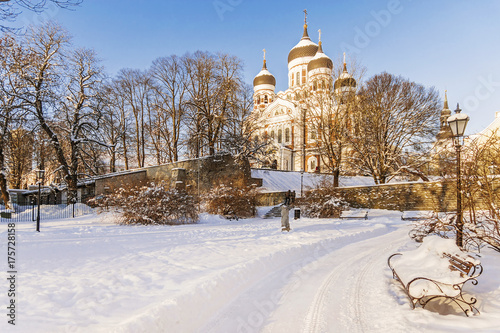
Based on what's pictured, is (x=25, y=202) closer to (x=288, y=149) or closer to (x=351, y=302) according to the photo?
(x=351, y=302)

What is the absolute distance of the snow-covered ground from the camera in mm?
3572

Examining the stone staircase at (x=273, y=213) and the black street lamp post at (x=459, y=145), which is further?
the stone staircase at (x=273, y=213)

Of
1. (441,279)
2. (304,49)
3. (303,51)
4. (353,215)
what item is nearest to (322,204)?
(353,215)

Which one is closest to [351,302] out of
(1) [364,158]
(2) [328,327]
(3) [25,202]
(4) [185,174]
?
(2) [328,327]

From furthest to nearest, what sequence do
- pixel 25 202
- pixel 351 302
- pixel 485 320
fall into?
1. pixel 25 202
2. pixel 351 302
3. pixel 485 320

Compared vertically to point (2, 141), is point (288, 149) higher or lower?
higher

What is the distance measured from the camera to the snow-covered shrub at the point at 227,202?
17625 mm

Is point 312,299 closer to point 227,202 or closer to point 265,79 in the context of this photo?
point 227,202

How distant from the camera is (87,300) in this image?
157 inches

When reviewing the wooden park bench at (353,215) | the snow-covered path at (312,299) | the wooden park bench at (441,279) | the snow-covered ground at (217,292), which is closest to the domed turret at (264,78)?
the wooden park bench at (353,215)

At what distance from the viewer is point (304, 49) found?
2159 inches

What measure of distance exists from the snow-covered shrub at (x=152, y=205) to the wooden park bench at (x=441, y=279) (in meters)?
11.8

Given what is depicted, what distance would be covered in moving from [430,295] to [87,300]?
4.88 metres

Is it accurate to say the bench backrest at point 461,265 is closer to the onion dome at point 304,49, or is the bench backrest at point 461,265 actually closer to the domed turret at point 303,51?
the domed turret at point 303,51
